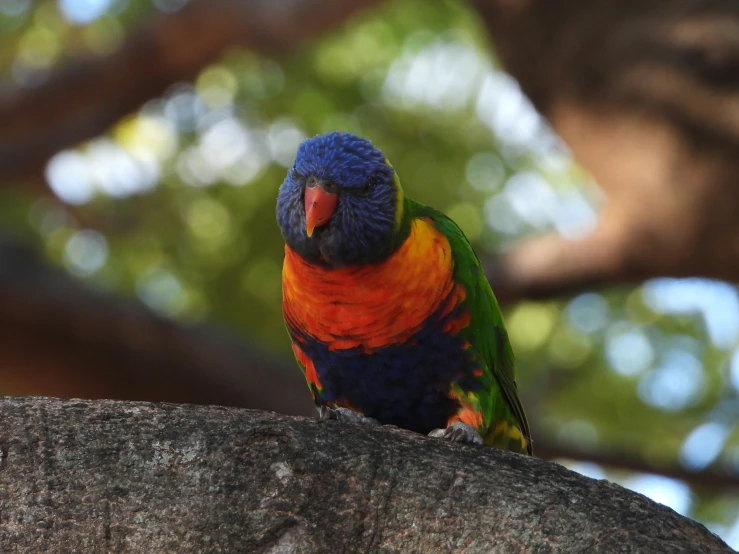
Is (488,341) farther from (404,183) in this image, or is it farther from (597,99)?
(404,183)

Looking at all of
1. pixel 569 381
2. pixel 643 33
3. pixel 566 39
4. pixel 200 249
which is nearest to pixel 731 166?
pixel 643 33

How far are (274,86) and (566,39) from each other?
10.8 feet

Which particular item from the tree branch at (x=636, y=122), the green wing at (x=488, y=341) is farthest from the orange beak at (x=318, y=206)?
the tree branch at (x=636, y=122)

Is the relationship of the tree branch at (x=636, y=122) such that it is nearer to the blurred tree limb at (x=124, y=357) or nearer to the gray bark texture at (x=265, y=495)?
the blurred tree limb at (x=124, y=357)

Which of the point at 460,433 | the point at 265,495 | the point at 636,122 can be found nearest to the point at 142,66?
the point at 636,122

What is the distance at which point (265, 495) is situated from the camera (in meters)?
2.00

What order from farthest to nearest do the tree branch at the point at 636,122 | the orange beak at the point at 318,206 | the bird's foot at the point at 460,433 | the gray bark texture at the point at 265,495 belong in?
the tree branch at the point at 636,122 < the orange beak at the point at 318,206 < the bird's foot at the point at 460,433 < the gray bark texture at the point at 265,495

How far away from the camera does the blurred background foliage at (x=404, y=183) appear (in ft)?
25.1

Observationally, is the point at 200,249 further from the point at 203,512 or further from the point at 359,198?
the point at 203,512

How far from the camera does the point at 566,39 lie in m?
5.71

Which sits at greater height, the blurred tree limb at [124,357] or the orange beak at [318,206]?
the blurred tree limb at [124,357]

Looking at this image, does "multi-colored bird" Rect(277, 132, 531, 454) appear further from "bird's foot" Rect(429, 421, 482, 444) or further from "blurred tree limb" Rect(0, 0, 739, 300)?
"blurred tree limb" Rect(0, 0, 739, 300)

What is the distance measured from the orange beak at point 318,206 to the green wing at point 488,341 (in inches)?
14.5

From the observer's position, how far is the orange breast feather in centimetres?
309
